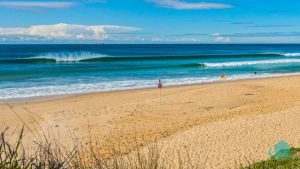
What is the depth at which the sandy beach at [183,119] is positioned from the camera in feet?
35.0

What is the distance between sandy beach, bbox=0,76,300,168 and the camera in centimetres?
1068

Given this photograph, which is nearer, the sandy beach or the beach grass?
the beach grass

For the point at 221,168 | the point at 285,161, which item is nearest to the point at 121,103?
the point at 221,168

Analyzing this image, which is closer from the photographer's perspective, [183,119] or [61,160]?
[61,160]

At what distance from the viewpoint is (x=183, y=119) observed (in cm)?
1466

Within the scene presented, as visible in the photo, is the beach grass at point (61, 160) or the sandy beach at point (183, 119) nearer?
the beach grass at point (61, 160)

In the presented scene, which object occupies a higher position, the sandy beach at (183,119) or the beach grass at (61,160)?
the beach grass at (61,160)

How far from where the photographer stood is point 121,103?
18.2 m

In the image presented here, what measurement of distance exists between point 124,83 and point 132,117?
11605 millimetres

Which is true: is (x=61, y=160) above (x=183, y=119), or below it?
above

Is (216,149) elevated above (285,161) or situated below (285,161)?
below

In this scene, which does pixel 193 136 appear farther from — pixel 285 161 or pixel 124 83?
pixel 124 83

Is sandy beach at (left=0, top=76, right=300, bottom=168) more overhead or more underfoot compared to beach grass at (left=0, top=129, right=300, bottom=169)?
more underfoot

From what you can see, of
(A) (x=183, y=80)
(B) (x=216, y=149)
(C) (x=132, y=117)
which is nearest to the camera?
(B) (x=216, y=149)
